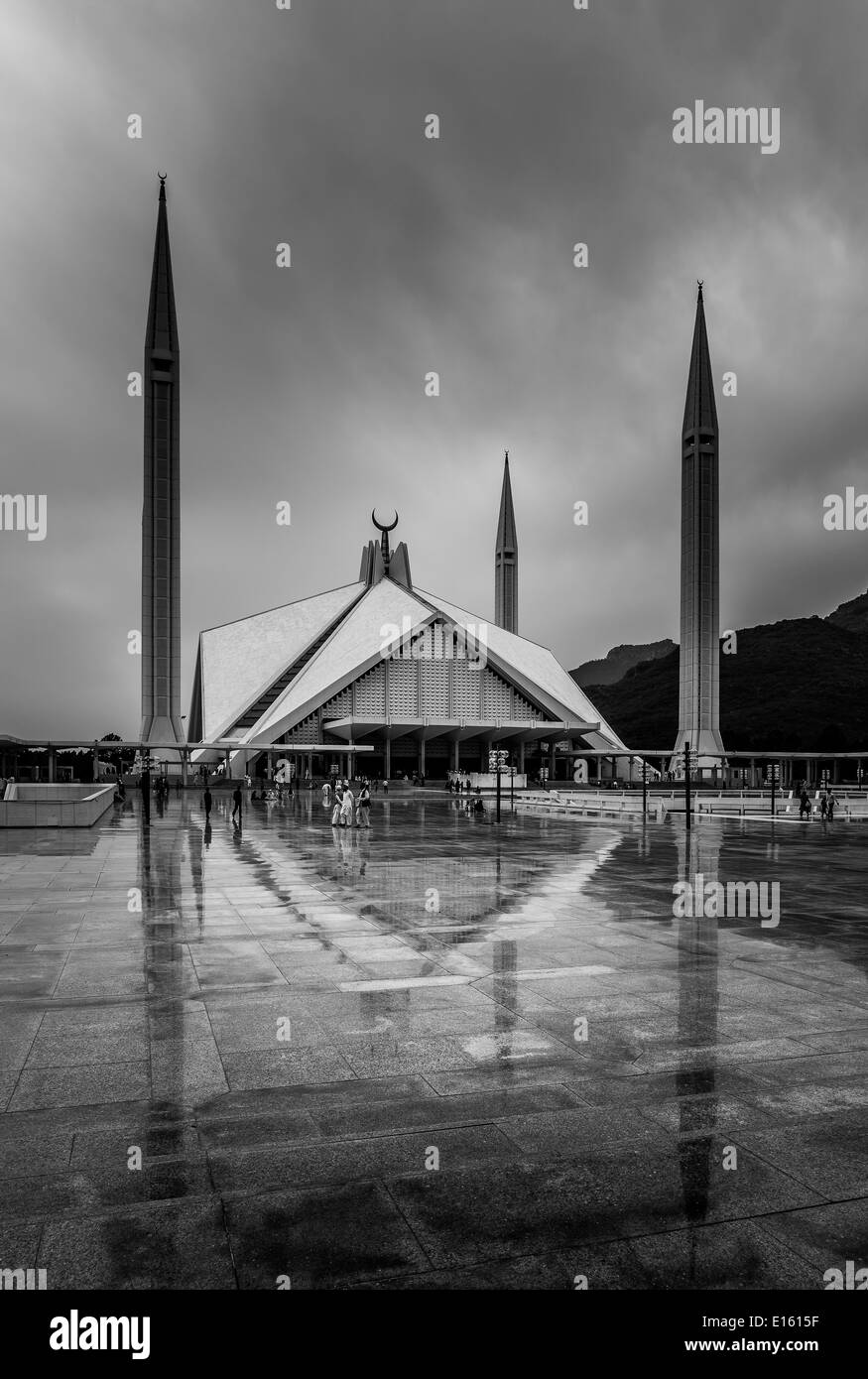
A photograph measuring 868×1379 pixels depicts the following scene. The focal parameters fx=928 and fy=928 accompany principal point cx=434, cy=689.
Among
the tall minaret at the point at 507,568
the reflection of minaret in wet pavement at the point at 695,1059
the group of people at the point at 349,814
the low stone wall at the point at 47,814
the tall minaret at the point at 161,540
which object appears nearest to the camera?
the reflection of minaret in wet pavement at the point at 695,1059

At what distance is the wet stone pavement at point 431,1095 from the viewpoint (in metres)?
3.00

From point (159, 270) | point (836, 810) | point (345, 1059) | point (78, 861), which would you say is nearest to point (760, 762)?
point (836, 810)

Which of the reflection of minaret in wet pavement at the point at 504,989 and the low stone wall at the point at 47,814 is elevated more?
the reflection of minaret in wet pavement at the point at 504,989

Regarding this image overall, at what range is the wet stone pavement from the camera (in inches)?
118

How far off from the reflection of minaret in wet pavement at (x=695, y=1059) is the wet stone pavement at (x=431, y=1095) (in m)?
0.02

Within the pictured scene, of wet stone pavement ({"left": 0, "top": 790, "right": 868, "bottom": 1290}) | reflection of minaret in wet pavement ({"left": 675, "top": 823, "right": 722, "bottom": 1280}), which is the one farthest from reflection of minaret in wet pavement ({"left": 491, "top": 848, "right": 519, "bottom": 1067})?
reflection of minaret in wet pavement ({"left": 675, "top": 823, "right": 722, "bottom": 1280})

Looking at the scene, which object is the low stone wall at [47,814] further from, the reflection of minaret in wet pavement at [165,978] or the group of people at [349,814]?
the reflection of minaret in wet pavement at [165,978]

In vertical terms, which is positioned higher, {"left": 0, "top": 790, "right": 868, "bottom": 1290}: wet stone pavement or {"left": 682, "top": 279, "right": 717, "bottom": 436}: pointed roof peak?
{"left": 682, "top": 279, "right": 717, "bottom": 436}: pointed roof peak

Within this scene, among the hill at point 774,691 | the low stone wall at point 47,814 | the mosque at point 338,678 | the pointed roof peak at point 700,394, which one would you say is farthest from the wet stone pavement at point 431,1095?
the hill at point 774,691

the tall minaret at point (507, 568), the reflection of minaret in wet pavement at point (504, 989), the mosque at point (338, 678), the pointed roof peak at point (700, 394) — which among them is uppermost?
the pointed roof peak at point (700, 394)

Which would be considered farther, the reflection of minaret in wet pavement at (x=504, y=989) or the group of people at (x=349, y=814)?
the group of people at (x=349, y=814)

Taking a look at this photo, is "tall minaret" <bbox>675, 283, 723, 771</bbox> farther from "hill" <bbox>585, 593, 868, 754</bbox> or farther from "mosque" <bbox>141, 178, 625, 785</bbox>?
"hill" <bbox>585, 593, 868, 754</bbox>

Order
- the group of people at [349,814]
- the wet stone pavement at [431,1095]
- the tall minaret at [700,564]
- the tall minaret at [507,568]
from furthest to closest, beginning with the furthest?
the tall minaret at [507,568] → the tall minaret at [700,564] → the group of people at [349,814] → the wet stone pavement at [431,1095]

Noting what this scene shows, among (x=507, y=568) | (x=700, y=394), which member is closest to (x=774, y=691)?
(x=507, y=568)
